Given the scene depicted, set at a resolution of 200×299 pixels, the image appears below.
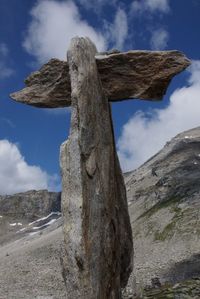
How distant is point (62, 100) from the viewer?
61.0 ft

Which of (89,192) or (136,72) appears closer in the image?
(89,192)

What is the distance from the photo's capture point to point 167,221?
84000mm

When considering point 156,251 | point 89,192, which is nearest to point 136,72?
point 89,192

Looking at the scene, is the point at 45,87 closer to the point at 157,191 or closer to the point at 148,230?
the point at 148,230

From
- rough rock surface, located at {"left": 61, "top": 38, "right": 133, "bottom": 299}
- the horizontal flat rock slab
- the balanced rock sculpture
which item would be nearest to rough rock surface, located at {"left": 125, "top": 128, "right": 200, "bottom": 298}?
the balanced rock sculpture

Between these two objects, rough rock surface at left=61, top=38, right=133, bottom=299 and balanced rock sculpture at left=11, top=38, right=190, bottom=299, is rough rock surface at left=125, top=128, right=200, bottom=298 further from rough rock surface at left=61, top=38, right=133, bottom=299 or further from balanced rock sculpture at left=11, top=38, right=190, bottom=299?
rough rock surface at left=61, top=38, right=133, bottom=299

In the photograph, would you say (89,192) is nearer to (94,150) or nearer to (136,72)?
→ (94,150)

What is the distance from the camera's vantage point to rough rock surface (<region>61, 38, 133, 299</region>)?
15.4 metres

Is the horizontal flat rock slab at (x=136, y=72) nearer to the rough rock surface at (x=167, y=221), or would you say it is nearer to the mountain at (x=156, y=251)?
the mountain at (x=156, y=251)

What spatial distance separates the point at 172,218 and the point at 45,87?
6788 cm

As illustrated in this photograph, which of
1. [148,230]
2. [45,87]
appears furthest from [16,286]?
[45,87]

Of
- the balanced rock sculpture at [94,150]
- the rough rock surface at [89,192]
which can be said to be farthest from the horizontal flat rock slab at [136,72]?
the rough rock surface at [89,192]

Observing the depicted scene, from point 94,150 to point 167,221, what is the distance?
6951cm

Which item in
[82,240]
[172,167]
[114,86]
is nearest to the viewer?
[82,240]
